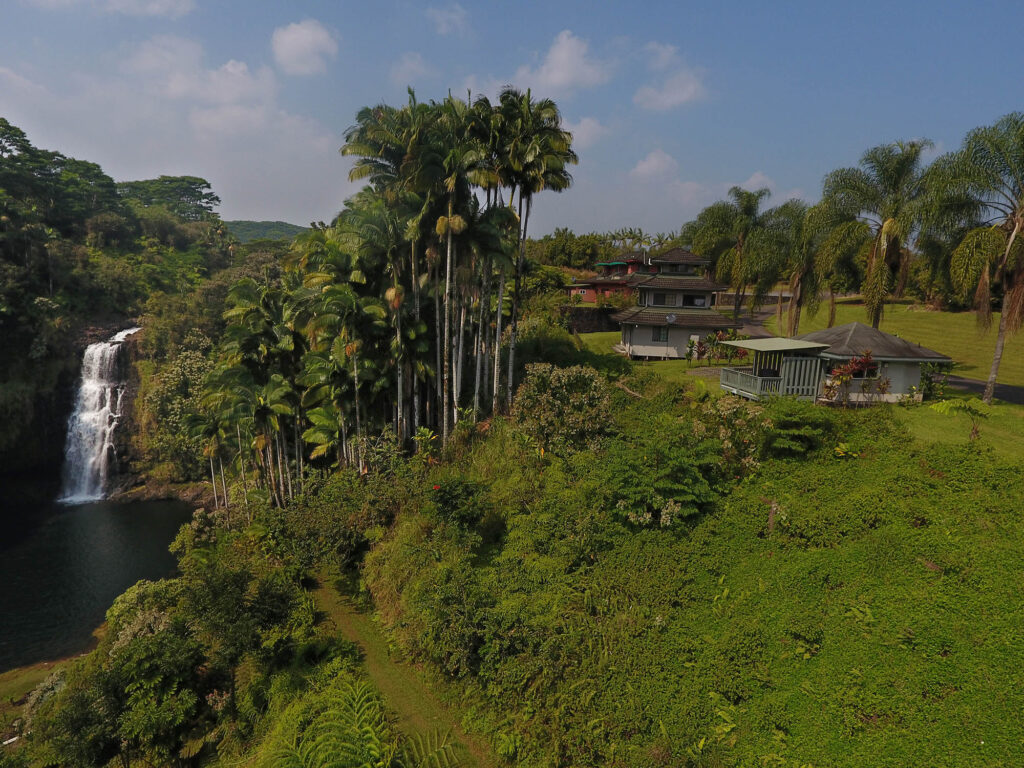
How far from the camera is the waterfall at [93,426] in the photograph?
43312mm

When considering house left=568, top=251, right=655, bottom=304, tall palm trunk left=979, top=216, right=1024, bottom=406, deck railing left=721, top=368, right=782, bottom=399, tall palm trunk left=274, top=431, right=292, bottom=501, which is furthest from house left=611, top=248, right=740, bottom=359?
tall palm trunk left=274, top=431, right=292, bottom=501

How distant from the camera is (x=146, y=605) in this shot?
821 inches

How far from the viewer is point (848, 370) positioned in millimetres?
20906

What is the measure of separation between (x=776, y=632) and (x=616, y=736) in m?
4.44

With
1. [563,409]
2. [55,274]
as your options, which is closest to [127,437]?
[55,274]

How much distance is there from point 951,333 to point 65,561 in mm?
67835

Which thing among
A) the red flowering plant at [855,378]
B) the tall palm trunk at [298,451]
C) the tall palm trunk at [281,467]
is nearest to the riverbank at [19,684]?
the tall palm trunk at [281,467]

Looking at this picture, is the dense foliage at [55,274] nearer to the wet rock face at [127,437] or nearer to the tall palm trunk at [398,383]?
the wet rock face at [127,437]

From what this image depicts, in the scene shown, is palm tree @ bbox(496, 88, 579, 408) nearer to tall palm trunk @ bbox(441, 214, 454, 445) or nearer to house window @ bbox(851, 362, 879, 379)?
tall palm trunk @ bbox(441, 214, 454, 445)

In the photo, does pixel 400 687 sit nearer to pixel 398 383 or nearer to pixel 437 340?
pixel 398 383

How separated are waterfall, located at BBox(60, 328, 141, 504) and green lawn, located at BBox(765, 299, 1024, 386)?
55521mm

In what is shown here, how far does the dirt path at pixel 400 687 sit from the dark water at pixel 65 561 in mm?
14230

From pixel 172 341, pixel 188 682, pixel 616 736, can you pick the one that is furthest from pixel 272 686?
pixel 172 341

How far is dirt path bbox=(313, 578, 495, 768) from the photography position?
43.0 feet
